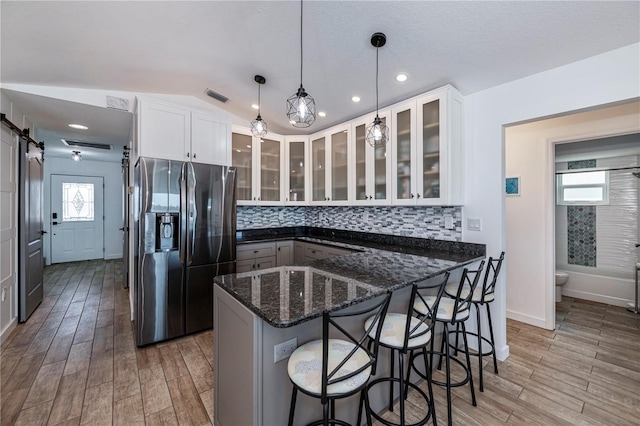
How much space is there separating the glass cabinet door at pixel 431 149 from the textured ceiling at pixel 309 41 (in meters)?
0.23

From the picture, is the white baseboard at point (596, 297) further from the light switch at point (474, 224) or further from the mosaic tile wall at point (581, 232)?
the light switch at point (474, 224)

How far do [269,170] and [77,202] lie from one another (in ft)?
18.2

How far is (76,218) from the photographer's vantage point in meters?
6.43

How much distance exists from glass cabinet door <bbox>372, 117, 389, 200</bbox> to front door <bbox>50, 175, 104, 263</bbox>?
693 cm

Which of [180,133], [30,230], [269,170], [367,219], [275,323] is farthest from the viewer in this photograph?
[269,170]

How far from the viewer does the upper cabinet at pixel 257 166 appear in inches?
146

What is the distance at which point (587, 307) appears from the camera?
12.1 feet

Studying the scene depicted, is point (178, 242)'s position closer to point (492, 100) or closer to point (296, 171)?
point (296, 171)

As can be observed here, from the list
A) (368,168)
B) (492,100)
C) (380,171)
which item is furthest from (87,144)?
(492,100)

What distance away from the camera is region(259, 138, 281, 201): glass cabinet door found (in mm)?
3945

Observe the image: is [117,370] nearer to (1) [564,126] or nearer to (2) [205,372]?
(2) [205,372]

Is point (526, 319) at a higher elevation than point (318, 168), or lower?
lower

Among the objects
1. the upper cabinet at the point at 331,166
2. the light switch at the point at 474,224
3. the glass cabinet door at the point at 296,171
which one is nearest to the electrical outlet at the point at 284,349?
the light switch at the point at 474,224

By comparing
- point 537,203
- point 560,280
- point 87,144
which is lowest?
point 560,280
